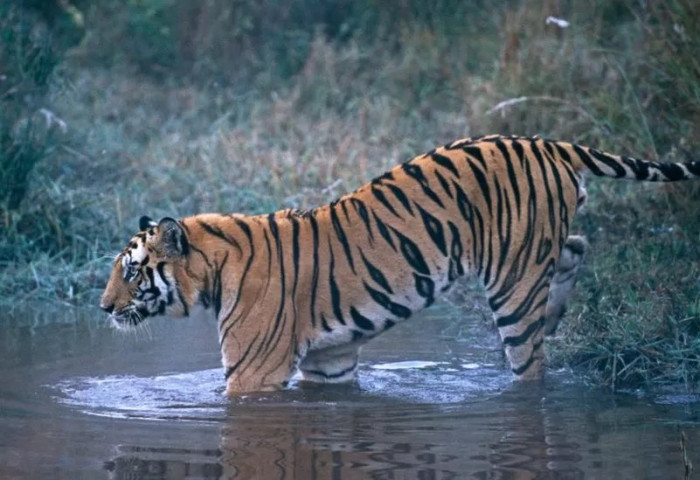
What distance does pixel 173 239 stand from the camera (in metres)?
6.34

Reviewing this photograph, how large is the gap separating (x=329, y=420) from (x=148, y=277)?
117cm

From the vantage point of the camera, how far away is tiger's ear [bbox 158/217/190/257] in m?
6.31

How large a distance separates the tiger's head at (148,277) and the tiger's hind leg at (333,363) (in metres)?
0.66

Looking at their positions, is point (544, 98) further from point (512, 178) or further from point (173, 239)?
point (173, 239)

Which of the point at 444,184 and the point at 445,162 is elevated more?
the point at 445,162

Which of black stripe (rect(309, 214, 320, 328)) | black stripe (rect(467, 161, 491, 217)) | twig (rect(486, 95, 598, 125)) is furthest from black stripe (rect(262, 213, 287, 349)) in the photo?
twig (rect(486, 95, 598, 125))

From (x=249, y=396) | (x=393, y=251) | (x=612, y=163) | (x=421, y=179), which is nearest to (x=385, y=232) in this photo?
(x=393, y=251)

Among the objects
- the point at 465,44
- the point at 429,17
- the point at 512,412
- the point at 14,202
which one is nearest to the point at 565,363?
the point at 512,412

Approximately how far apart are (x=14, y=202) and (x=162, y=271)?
3018mm

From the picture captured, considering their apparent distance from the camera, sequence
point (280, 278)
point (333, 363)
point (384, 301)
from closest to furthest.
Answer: point (280, 278), point (384, 301), point (333, 363)

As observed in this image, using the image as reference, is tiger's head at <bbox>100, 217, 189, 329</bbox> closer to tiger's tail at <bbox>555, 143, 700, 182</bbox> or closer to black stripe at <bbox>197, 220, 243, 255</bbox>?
black stripe at <bbox>197, 220, 243, 255</bbox>

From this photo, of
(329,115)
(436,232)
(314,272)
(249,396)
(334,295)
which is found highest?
(329,115)

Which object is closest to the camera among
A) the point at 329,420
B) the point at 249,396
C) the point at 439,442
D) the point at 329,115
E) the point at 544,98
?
the point at 439,442

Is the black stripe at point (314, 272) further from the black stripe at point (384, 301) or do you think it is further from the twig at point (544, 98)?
the twig at point (544, 98)
